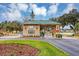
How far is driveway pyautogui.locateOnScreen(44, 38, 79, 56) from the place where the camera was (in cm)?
269

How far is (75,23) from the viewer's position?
274cm

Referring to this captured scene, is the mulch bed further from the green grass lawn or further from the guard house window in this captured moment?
the guard house window

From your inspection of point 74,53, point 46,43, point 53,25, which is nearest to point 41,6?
point 53,25

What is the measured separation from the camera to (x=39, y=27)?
2.78 meters

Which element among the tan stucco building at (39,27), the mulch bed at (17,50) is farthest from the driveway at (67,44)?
the mulch bed at (17,50)

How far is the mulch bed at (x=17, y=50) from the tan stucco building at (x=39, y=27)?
0.16m

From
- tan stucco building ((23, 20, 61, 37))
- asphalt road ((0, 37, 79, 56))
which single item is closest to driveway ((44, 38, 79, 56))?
asphalt road ((0, 37, 79, 56))

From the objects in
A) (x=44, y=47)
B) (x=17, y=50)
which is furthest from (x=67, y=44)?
(x=17, y=50)

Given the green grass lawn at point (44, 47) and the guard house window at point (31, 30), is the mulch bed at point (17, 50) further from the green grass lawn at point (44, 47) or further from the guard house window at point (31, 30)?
the guard house window at point (31, 30)

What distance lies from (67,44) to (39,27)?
0.37 meters

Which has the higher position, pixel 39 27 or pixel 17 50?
pixel 39 27

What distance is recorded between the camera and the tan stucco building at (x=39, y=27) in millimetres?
2758

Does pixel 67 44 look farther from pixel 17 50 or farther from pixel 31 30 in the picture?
pixel 17 50

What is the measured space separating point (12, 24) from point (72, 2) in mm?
711
